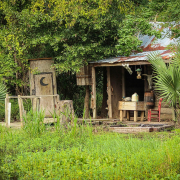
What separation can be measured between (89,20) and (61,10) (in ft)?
3.51

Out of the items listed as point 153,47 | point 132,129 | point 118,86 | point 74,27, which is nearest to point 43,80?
point 74,27

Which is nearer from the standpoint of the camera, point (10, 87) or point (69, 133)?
point (69, 133)

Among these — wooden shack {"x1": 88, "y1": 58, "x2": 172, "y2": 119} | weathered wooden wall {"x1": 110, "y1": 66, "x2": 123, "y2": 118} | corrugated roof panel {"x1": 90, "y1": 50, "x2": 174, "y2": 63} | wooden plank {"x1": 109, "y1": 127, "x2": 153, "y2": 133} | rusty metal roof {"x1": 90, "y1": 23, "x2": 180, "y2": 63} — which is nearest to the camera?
wooden plank {"x1": 109, "y1": 127, "x2": 153, "y2": 133}

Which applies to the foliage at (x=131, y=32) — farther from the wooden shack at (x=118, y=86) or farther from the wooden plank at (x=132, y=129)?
the wooden plank at (x=132, y=129)

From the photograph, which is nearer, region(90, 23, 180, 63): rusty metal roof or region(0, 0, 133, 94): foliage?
region(90, 23, 180, 63): rusty metal roof

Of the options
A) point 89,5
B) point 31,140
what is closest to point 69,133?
point 31,140

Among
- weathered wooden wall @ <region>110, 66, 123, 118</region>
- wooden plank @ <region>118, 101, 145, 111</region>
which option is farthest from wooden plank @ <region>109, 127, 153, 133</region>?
weathered wooden wall @ <region>110, 66, 123, 118</region>

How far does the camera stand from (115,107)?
13.0 metres

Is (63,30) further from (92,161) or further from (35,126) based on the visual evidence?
(92,161)

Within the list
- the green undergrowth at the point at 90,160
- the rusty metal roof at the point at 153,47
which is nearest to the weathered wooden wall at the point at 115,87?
the rusty metal roof at the point at 153,47

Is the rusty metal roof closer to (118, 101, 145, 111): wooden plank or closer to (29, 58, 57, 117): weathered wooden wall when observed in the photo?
(118, 101, 145, 111): wooden plank

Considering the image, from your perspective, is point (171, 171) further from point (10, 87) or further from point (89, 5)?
point (10, 87)

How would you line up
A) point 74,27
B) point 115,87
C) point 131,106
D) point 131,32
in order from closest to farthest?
point 131,32, point 131,106, point 74,27, point 115,87

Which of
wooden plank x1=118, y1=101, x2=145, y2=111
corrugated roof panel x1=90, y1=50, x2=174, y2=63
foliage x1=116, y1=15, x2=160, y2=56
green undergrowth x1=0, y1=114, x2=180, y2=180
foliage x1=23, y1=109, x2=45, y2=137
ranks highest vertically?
foliage x1=116, y1=15, x2=160, y2=56
